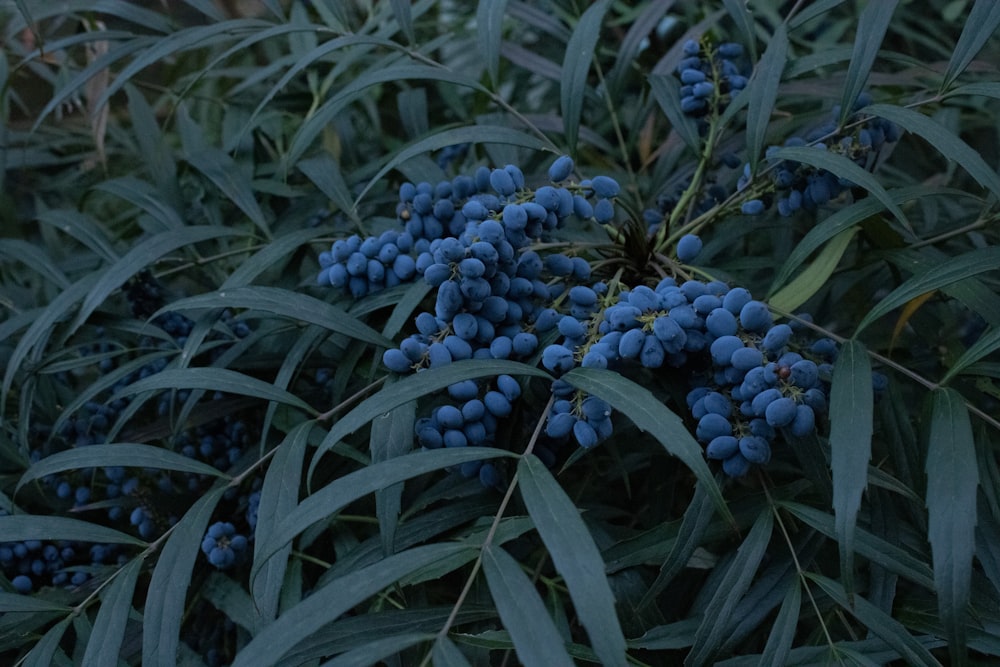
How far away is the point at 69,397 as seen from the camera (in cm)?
93

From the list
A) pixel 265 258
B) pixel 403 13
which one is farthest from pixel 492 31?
pixel 265 258

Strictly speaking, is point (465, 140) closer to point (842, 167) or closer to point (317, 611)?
point (842, 167)

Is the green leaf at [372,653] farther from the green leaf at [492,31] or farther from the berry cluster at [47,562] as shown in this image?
the green leaf at [492,31]

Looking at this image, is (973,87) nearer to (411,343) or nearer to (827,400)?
(827,400)

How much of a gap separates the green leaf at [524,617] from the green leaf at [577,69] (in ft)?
1.53

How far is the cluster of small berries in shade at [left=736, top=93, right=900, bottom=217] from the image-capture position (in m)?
0.74

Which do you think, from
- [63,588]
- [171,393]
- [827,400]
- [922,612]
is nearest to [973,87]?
[827,400]

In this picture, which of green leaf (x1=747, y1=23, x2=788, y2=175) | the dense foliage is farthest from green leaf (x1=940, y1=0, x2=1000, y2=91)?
green leaf (x1=747, y1=23, x2=788, y2=175)

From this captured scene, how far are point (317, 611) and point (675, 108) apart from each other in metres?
0.61

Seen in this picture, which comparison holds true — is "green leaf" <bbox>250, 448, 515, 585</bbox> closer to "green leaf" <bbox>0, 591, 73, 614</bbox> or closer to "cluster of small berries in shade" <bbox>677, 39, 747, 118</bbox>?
"green leaf" <bbox>0, 591, 73, 614</bbox>

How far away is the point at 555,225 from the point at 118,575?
1.37 ft

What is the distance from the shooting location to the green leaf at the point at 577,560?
1.49ft

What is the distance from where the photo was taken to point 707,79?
87cm

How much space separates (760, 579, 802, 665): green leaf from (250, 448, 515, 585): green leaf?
0.21m
